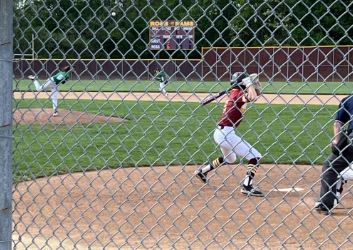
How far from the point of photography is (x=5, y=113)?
3.37 metres

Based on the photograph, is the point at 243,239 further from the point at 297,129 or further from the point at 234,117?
the point at 297,129

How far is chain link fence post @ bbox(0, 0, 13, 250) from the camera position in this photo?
3342mm

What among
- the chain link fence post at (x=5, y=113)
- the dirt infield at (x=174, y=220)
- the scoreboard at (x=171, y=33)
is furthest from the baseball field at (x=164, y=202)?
the chain link fence post at (x=5, y=113)

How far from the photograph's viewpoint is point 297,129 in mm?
13672

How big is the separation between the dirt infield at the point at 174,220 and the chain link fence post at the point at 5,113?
0.63 meters

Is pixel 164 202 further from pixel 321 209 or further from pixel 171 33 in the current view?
pixel 171 33

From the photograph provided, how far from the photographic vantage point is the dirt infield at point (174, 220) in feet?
15.1

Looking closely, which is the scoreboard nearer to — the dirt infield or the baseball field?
the baseball field

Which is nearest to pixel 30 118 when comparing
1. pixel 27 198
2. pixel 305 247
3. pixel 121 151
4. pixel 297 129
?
pixel 121 151

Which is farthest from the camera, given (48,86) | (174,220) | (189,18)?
(48,86)

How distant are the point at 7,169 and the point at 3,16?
0.94 metres

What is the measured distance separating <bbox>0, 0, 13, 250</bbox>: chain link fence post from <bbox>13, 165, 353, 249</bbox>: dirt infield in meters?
0.63

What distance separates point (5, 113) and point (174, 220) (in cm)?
262

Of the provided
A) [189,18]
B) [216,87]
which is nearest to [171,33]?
[189,18]
